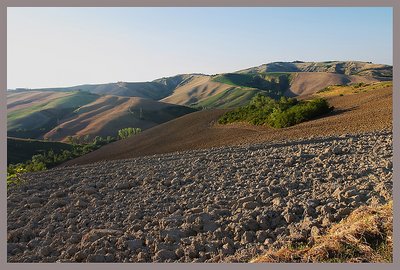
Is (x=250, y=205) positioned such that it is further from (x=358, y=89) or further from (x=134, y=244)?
(x=358, y=89)

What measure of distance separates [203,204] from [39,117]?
91246mm

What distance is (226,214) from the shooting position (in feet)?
29.8

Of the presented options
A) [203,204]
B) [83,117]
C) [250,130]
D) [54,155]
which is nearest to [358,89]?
[250,130]

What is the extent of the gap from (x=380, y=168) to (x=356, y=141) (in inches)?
152

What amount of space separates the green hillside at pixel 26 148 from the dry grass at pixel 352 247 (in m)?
44.6

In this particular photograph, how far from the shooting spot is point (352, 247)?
5.80 meters

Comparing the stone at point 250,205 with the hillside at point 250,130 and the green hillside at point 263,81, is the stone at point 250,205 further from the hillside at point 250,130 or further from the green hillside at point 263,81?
the green hillside at point 263,81

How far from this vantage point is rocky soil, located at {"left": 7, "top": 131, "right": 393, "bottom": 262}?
7703 millimetres

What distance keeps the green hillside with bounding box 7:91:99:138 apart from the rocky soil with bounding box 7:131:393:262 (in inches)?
2819

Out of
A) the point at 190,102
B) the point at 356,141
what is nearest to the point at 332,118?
the point at 356,141

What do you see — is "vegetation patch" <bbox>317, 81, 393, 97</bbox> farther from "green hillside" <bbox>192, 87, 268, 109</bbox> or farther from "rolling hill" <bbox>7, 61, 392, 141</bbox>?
"green hillside" <bbox>192, 87, 268, 109</bbox>

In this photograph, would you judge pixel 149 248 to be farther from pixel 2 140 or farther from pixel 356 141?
pixel 356 141

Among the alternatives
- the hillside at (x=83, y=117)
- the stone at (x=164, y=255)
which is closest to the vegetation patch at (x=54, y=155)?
the stone at (x=164, y=255)

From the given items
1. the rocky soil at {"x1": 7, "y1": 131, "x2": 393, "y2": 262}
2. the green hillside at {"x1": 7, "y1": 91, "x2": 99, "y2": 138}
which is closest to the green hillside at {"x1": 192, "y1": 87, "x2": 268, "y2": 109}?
the green hillside at {"x1": 7, "y1": 91, "x2": 99, "y2": 138}
